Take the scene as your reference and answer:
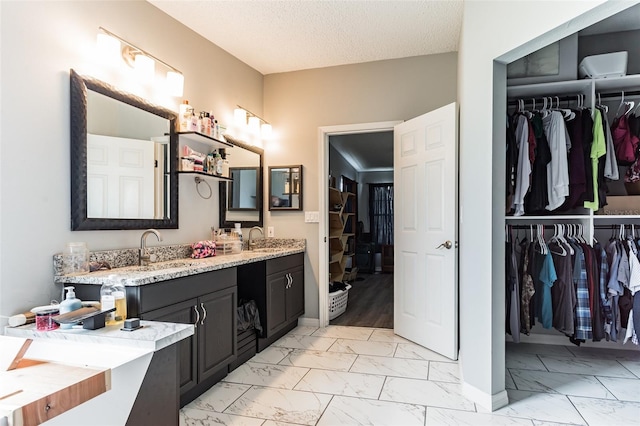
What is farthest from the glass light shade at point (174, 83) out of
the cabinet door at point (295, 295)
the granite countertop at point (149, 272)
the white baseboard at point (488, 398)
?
the white baseboard at point (488, 398)

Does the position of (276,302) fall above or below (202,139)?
below

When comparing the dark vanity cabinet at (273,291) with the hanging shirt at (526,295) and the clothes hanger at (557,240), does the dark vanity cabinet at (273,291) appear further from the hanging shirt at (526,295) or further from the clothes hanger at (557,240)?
the clothes hanger at (557,240)

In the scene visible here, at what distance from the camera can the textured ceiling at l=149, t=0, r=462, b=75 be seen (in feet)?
9.04

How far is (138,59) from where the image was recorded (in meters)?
2.42

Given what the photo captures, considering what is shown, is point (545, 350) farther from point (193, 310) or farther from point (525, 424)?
point (193, 310)

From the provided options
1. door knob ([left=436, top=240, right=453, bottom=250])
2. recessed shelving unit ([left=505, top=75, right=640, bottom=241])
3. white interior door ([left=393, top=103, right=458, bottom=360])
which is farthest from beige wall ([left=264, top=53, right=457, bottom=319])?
door knob ([left=436, top=240, right=453, bottom=250])

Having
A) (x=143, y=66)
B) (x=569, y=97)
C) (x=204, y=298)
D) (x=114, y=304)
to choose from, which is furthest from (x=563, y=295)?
(x=143, y=66)

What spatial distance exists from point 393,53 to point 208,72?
1800mm

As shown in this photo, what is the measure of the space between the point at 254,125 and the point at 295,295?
1.83 metres

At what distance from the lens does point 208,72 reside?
3268 millimetres

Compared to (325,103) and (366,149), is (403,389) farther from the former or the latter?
(366,149)

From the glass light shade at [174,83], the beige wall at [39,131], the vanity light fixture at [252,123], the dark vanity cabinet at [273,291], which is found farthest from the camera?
the vanity light fixture at [252,123]

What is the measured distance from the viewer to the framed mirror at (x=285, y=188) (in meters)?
4.02

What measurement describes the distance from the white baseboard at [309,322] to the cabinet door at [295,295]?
0.29 feet
